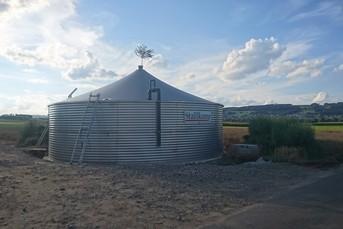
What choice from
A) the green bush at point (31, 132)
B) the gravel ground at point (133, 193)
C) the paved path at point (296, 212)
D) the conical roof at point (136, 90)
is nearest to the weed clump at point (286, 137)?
the conical roof at point (136, 90)

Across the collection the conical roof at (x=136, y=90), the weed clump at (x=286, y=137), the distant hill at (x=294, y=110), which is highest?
the distant hill at (x=294, y=110)

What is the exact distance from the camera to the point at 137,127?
20.8 m

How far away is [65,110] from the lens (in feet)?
74.6

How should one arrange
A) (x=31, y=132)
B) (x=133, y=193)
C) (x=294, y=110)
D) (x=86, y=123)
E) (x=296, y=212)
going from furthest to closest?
(x=294, y=110), (x=31, y=132), (x=86, y=123), (x=133, y=193), (x=296, y=212)

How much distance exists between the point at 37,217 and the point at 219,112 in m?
17.2

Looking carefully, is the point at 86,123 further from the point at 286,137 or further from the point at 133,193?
the point at 286,137

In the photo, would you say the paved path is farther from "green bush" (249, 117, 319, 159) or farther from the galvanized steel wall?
"green bush" (249, 117, 319, 159)

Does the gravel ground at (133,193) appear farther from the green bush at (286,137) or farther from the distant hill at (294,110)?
the distant hill at (294,110)

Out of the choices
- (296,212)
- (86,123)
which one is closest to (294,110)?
(86,123)

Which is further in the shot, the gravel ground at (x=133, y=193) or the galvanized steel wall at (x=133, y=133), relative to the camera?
the galvanized steel wall at (x=133, y=133)

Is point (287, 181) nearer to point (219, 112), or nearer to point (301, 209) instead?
point (301, 209)

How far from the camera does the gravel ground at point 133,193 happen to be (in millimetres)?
9578

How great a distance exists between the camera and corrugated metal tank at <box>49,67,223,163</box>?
20.8 metres

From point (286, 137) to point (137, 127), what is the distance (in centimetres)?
979
